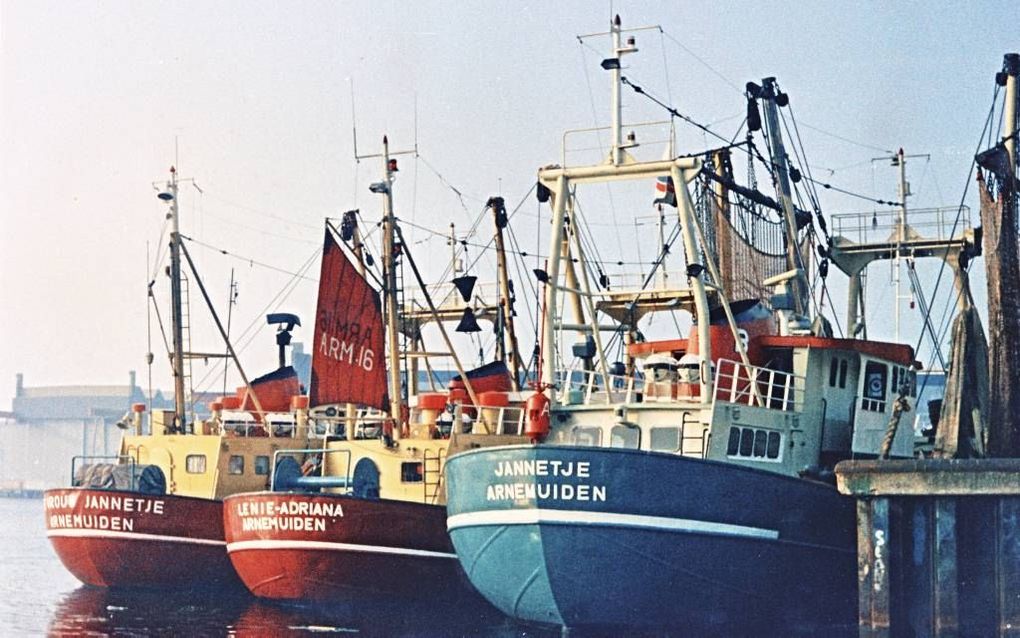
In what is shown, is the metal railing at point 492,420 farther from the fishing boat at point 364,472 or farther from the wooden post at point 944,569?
the wooden post at point 944,569

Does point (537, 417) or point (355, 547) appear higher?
point (537, 417)

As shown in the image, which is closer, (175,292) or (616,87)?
(616,87)

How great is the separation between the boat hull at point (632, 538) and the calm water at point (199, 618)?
7.72 feet

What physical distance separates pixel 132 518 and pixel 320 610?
252 inches

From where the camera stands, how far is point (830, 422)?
34.4 m

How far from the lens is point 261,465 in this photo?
134 feet

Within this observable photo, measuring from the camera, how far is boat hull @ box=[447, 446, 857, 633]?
2830 cm

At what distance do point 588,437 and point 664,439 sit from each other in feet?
6.15

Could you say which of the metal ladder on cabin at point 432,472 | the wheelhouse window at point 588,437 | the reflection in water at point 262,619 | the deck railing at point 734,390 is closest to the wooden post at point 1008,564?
the deck railing at point 734,390

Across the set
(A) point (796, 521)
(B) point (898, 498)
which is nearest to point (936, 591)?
(B) point (898, 498)

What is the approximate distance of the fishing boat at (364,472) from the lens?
34.5 m

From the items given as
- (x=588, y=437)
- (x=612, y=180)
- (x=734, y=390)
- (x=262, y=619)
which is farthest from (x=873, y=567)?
(x=262, y=619)

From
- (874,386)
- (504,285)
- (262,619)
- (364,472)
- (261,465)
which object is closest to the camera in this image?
(262,619)

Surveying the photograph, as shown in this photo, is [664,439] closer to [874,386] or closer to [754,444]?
[754,444]
